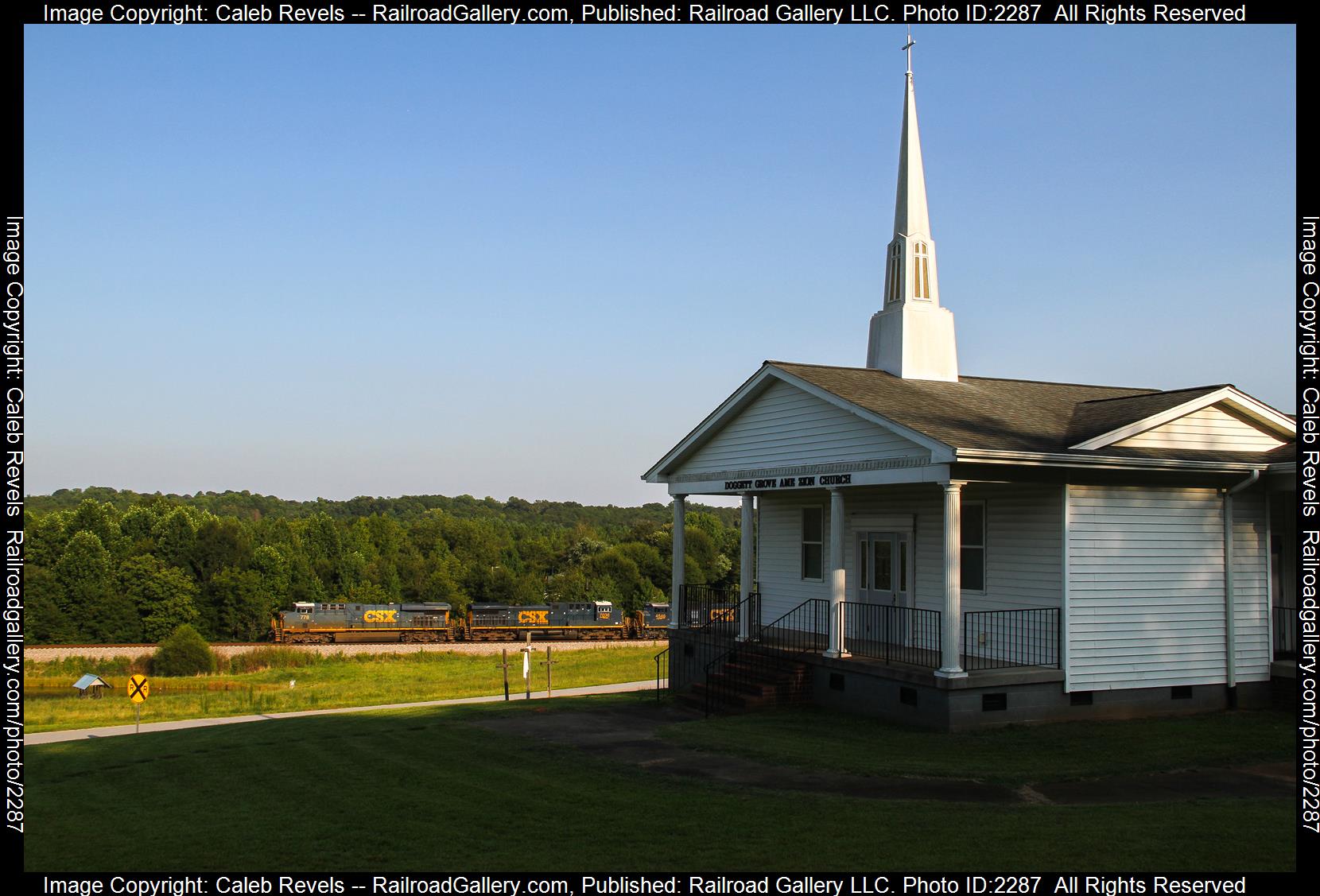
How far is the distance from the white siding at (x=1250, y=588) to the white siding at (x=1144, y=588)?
432mm

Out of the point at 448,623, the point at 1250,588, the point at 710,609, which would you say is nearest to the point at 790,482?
the point at 710,609

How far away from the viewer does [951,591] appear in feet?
57.3

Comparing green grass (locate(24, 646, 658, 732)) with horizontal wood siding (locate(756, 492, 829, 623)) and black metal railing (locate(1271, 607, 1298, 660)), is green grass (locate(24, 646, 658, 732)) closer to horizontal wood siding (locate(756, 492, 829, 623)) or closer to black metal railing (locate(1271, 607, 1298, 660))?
horizontal wood siding (locate(756, 492, 829, 623))

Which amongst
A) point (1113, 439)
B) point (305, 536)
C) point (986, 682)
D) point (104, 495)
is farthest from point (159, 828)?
point (104, 495)

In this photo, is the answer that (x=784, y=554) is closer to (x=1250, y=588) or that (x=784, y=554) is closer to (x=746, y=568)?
(x=746, y=568)

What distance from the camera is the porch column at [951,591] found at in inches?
683

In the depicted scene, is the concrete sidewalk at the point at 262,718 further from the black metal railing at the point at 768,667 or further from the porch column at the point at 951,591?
the porch column at the point at 951,591

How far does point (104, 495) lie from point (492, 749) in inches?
6283

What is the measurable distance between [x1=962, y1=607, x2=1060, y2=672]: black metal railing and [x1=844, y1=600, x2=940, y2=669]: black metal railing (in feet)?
2.12

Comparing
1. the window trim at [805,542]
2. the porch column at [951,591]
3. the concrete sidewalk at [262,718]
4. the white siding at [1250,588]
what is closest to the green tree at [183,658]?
the concrete sidewalk at [262,718]

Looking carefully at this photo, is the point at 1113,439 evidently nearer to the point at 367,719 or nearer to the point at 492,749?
the point at 492,749

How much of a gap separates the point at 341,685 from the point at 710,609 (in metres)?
28.1

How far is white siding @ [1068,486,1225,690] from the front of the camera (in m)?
18.2
